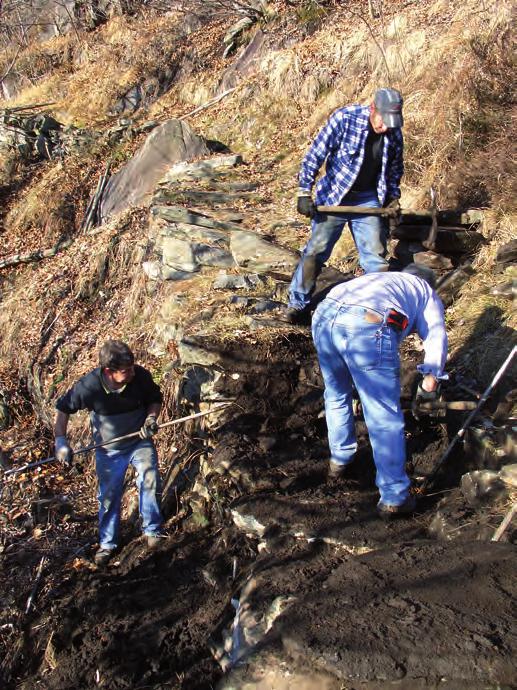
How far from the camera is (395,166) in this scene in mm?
5625

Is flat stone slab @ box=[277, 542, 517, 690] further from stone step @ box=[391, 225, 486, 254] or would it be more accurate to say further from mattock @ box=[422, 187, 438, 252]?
stone step @ box=[391, 225, 486, 254]

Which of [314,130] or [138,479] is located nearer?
[138,479]

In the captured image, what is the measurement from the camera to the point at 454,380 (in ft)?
17.3

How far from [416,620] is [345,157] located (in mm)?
3800

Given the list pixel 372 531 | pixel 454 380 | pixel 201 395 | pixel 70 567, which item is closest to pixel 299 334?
pixel 201 395

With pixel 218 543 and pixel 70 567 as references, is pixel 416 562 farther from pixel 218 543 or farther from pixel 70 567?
pixel 70 567

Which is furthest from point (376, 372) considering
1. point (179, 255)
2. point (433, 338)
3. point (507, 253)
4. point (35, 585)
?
point (179, 255)

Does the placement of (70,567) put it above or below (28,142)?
below

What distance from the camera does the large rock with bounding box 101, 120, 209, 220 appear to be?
1129 cm

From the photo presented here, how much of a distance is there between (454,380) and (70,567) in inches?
140

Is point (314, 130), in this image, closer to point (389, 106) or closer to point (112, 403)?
point (389, 106)

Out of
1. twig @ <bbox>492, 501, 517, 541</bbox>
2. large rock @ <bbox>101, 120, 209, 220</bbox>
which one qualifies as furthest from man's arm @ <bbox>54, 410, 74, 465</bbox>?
large rock @ <bbox>101, 120, 209, 220</bbox>

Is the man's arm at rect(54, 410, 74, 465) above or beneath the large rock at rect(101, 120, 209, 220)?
beneath

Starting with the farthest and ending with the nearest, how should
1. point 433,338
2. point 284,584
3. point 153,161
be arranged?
point 153,161
point 433,338
point 284,584
